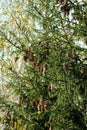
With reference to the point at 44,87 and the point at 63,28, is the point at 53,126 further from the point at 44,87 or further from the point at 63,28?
the point at 63,28

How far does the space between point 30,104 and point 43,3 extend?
9.03 feet

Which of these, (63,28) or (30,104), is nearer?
(63,28)

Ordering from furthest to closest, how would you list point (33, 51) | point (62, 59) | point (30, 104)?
1. point (30, 104)
2. point (33, 51)
3. point (62, 59)

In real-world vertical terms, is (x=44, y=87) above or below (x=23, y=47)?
below

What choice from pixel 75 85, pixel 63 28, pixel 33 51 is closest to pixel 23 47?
pixel 33 51

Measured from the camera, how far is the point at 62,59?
710 cm

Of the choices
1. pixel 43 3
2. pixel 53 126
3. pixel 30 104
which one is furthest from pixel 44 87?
pixel 43 3

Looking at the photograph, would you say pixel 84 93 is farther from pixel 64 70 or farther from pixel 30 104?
pixel 30 104

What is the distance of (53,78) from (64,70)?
1.08 feet

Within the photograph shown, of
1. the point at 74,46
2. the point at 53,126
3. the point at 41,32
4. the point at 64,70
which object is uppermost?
the point at 41,32

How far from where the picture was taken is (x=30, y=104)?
851 cm

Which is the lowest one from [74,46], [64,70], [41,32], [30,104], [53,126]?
[53,126]

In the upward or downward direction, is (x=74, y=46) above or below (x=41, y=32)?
below

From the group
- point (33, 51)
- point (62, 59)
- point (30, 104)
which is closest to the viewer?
point (62, 59)
